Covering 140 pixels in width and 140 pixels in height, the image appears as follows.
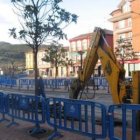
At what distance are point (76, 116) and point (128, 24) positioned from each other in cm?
6105

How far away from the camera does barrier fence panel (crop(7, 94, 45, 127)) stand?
32.7 ft

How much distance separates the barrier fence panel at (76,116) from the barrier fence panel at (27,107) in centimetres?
45

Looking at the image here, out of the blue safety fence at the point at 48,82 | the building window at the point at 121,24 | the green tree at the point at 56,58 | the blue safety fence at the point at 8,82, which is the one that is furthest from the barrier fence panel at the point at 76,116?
the building window at the point at 121,24

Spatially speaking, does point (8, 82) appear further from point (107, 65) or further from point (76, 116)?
point (76, 116)

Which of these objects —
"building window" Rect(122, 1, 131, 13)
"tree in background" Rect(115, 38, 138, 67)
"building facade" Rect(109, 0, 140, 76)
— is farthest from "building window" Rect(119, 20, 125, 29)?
"tree in background" Rect(115, 38, 138, 67)

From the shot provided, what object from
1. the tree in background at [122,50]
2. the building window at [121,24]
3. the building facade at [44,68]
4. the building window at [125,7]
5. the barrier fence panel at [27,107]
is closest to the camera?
the barrier fence panel at [27,107]

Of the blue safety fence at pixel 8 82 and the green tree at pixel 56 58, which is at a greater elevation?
the green tree at pixel 56 58

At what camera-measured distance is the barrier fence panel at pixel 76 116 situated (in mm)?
8133

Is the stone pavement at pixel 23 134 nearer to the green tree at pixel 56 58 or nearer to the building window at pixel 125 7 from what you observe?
the green tree at pixel 56 58

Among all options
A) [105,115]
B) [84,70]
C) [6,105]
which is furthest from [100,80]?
[105,115]

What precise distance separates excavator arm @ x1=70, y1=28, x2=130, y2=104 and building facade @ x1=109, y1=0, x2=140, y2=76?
42.5 m

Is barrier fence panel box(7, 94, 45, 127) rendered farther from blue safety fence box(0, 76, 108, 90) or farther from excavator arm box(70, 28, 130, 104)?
blue safety fence box(0, 76, 108, 90)

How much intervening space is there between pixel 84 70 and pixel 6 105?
3.10 metres

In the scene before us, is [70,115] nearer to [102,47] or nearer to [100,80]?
[102,47]
